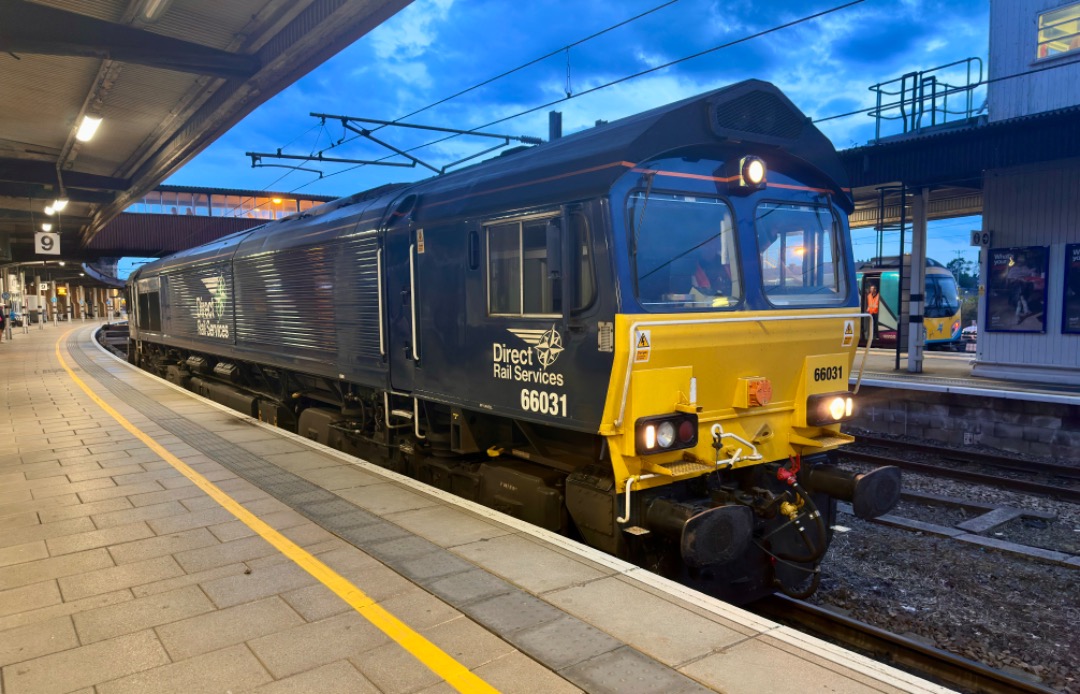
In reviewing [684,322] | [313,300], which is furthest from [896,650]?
[313,300]

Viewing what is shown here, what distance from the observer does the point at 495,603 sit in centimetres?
411

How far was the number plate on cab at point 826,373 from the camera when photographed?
5539 mm

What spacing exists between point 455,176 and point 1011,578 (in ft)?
20.2

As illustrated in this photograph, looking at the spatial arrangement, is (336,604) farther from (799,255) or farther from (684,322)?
(799,255)

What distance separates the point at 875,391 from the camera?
522 inches

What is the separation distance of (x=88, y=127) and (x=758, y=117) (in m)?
12.5

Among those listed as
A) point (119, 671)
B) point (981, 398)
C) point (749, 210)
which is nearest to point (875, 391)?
point (981, 398)

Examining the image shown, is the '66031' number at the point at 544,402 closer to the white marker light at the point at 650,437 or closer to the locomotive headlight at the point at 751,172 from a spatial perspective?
the white marker light at the point at 650,437

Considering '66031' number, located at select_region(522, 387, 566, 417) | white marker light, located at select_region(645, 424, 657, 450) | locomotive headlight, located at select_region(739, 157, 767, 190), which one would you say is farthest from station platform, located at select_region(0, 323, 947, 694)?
locomotive headlight, located at select_region(739, 157, 767, 190)

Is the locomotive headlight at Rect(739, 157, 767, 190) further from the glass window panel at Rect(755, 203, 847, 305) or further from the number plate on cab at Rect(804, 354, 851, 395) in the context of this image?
the number plate on cab at Rect(804, 354, 851, 395)

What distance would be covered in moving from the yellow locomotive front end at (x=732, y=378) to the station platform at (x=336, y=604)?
666 mm

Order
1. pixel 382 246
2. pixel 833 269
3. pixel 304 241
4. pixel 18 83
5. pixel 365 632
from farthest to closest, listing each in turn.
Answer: pixel 18 83 < pixel 304 241 < pixel 382 246 < pixel 833 269 < pixel 365 632

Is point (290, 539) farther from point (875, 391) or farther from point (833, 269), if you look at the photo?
point (875, 391)

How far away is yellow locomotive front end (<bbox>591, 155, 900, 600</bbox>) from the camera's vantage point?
15.0 ft
